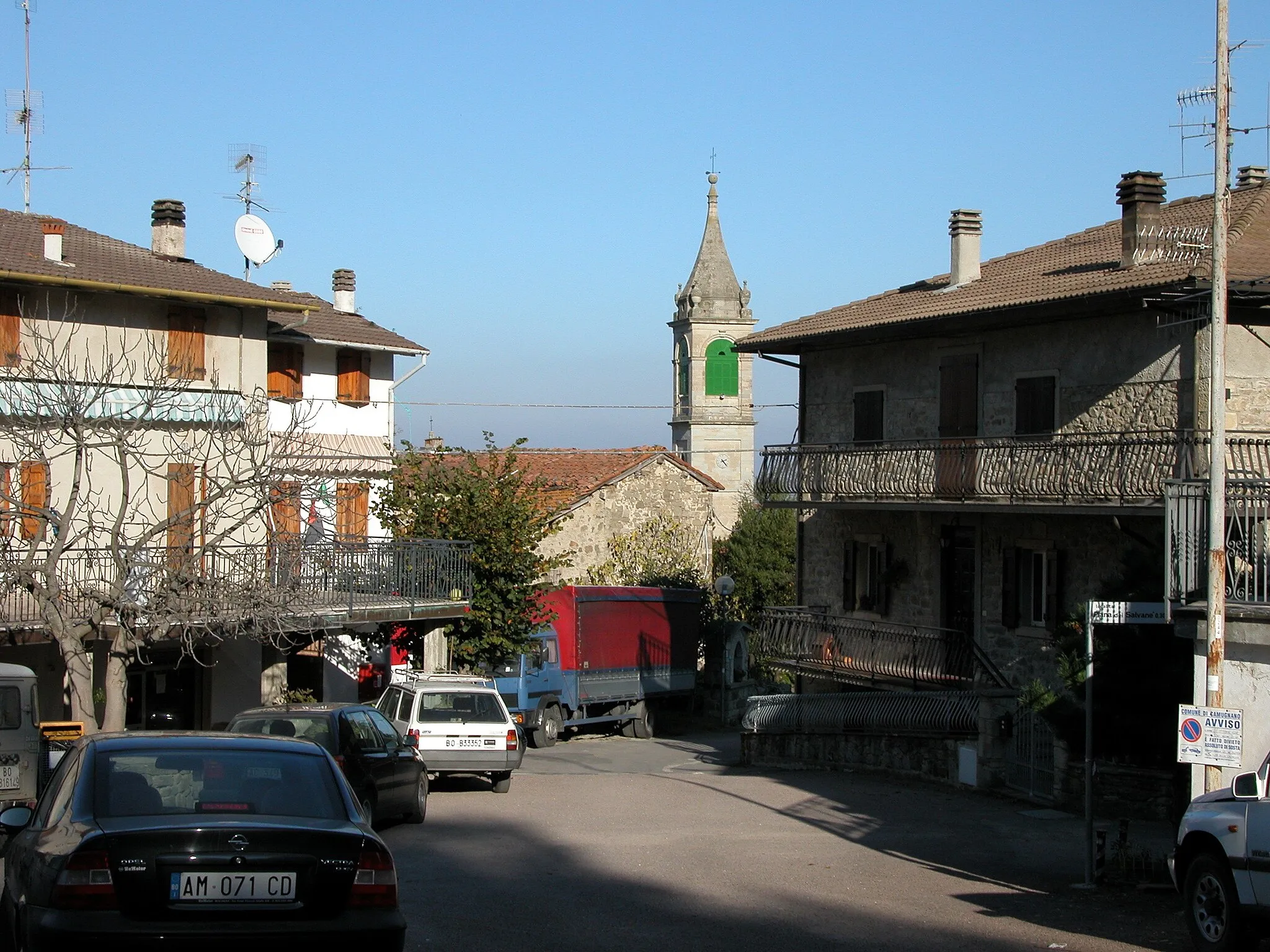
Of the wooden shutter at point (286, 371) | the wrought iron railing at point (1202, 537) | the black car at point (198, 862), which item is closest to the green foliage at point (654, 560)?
the wooden shutter at point (286, 371)

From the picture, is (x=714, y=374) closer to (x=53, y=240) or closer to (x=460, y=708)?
(x=53, y=240)

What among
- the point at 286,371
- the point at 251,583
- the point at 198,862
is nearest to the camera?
the point at 198,862

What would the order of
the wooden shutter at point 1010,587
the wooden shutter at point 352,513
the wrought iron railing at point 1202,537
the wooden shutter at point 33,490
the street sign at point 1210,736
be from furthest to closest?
1. the wooden shutter at point 352,513
2. the wooden shutter at point 1010,587
3. the wooden shutter at point 33,490
4. the wrought iron railing at point 1202,537
5. the street sign at point 1210,736

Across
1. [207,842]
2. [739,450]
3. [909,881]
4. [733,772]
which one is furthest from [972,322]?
[739,450]

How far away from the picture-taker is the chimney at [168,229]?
2844 cm

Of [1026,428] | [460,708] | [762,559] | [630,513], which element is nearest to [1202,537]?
[1026,428]

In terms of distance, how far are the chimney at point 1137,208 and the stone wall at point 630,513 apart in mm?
19560

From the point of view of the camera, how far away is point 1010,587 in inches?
929

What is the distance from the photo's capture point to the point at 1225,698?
11383mm

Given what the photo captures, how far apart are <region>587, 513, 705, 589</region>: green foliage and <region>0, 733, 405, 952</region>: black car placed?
32.5 m

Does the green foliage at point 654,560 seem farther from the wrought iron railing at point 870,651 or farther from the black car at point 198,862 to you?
the black car at point 198,862

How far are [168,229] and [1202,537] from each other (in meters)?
22.5

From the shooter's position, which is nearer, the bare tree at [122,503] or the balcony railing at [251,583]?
the bare tree at [122,503]

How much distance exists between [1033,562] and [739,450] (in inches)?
1938
